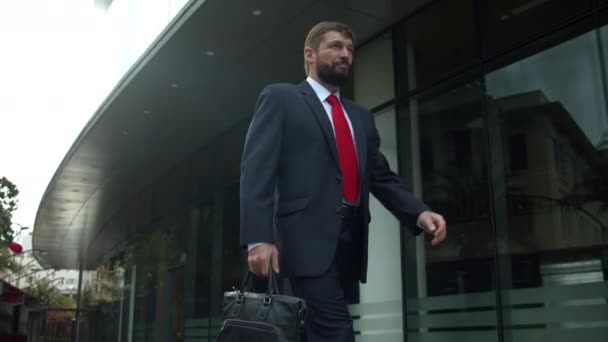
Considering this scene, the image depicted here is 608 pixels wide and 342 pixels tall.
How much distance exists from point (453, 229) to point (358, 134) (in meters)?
4.07

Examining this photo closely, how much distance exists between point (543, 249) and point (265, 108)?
3.74 m

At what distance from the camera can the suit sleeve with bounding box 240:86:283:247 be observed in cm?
236

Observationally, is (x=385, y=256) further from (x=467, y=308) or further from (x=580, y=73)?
(x=580, y=73)

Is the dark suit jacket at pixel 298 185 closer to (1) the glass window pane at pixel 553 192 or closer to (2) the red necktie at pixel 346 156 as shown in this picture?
(2) the red necktie at pixel 346 156

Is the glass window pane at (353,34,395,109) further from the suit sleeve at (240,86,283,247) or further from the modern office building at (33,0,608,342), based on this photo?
the suit sleeve at (240,86,283,247)

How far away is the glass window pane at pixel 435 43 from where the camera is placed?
22.3 feet

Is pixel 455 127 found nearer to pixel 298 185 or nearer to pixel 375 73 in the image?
pixel 375 73

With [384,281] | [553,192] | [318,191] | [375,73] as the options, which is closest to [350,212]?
[318,191]

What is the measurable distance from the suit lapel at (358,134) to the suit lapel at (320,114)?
5.1 inches

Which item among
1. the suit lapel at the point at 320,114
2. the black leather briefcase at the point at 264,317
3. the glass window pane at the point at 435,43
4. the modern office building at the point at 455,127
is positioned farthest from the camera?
the glass window pane at the point at 435,43

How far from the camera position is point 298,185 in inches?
98.6

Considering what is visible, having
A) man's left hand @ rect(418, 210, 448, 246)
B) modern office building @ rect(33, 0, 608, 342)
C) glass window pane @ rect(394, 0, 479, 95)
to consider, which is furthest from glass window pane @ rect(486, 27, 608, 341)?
man's left hand @ rect(418, 210, 448, 246)

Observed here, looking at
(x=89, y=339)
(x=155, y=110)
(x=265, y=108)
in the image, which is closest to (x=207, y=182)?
(x=155, y=110)

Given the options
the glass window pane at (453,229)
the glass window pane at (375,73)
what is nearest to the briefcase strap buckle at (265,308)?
the glass window pane at (453,229)
